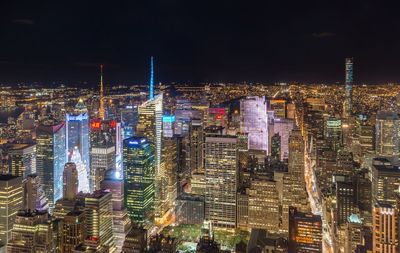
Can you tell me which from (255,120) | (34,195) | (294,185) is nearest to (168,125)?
(255,120)

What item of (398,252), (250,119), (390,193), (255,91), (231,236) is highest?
(255,91)

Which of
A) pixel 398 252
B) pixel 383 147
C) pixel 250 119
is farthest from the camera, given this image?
pixel 250 119

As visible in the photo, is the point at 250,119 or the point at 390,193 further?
the point at 250,119

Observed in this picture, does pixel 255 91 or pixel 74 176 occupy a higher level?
pixel 255 91

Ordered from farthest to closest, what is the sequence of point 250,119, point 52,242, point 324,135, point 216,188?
1. point 250,119
2. point 324,135
3. point 216,188
4. point 52,242

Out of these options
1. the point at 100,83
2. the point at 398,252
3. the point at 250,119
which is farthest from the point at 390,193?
the point at 250,119

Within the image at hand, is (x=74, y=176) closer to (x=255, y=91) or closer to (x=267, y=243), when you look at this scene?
(x=267, y=243)

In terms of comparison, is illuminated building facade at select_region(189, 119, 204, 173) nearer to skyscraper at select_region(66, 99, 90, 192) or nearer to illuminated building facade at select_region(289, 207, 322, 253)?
skyscraper at select_region(66, 99, 90, 192)
